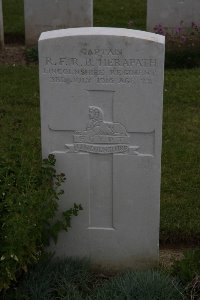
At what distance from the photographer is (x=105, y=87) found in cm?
428

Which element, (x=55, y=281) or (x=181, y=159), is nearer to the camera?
(x=55, y=281)

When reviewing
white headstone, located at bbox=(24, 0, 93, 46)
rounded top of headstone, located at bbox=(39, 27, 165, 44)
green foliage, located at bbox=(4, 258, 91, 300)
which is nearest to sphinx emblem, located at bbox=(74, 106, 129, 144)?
rounded top of headstone, located at bbox=(39, 27, 165, 44)

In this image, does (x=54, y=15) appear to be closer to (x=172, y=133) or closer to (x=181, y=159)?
(x=172, y=133)

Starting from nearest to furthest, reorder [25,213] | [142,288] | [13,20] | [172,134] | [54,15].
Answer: [25,213], [142,288], [172,134], [54,15], [13,20]

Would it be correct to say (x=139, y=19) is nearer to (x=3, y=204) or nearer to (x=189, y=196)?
(x=189, y=196)

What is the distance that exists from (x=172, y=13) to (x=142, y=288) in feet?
22.3

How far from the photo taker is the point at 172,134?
703 cm

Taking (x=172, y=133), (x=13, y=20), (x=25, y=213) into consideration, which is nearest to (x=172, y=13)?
(x=13, y=20)

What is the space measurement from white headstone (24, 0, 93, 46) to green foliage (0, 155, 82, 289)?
20.1 feet

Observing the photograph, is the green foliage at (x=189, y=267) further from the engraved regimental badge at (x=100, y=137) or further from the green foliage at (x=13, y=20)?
the green foliage at (x=13, y=20)

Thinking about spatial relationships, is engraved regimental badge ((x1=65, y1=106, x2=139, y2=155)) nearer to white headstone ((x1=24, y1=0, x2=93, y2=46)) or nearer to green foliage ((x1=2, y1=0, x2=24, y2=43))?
white headstone ((x1=24, y1=0, x2=93, y2=46))

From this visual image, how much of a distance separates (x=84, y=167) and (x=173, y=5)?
20.6 ft

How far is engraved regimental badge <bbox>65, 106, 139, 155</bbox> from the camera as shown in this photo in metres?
4.34

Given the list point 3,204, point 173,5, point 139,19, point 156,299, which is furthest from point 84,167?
point 139,19
